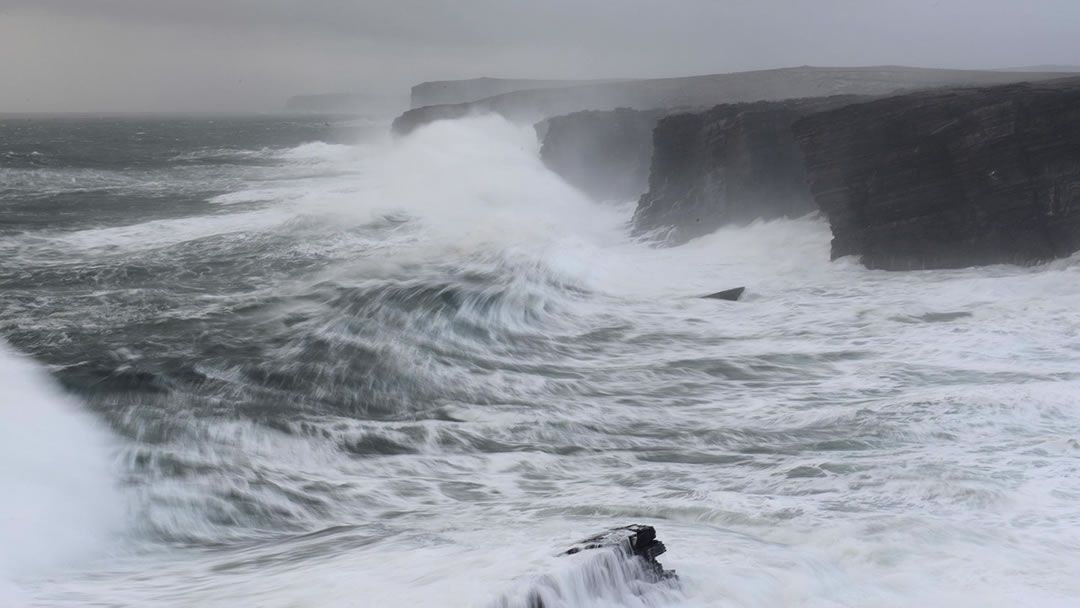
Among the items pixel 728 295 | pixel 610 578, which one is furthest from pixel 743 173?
pixel 610 578

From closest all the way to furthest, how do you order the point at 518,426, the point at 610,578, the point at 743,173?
the point at 610,578, the point at 518,426, the point at 743,173

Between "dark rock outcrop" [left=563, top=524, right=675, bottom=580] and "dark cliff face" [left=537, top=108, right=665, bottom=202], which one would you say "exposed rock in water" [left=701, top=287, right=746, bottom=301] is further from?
"dark cliff face" [left=537, top=108, right=665, bottom=202]

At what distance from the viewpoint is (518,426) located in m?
10.4

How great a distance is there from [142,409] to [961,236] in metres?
15.4

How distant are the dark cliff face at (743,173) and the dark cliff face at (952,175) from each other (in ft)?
12.2

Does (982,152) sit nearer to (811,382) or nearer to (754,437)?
(811,382)

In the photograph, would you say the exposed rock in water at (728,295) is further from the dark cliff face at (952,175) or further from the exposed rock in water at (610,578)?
the exposed rock in water at (610,578)

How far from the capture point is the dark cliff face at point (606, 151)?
38000mm

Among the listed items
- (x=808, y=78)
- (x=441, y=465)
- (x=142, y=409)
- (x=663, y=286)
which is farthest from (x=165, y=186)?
(x=808, y=78)

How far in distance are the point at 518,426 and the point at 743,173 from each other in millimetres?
16501

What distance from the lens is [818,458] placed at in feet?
29.5

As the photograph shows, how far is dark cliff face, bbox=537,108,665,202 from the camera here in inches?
1496

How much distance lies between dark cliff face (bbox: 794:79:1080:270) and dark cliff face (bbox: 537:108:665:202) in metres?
17.4

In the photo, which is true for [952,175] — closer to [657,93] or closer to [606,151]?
[606,151]
